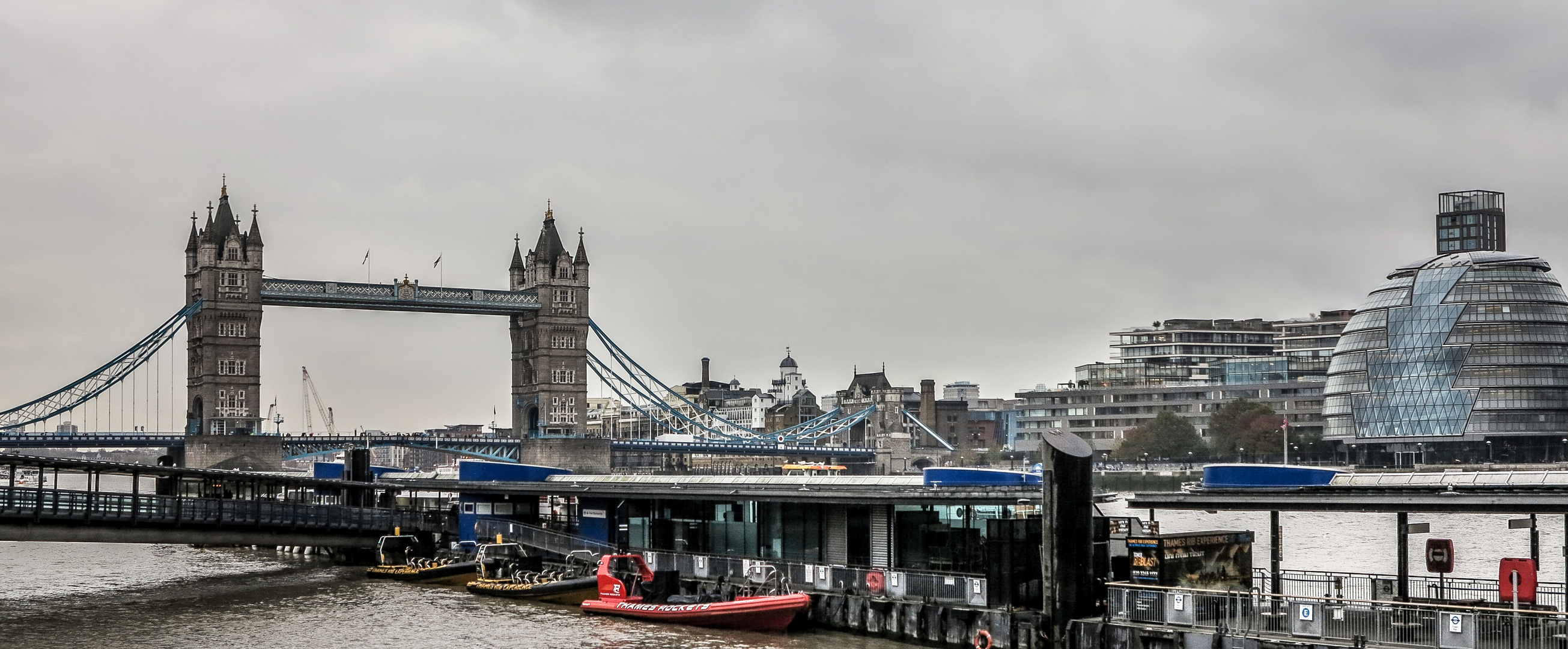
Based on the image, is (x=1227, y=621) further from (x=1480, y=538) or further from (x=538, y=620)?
(x=1480, y=538)

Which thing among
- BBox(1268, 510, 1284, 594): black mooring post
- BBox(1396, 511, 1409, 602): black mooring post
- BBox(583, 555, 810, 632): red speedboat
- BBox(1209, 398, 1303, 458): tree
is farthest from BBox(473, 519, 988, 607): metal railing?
BBox(1209, 398, 1303, 458): tree

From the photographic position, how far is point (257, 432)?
493 feet

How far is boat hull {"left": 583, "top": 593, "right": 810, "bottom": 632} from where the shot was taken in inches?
1731

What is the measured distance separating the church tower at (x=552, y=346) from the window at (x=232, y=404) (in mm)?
28003

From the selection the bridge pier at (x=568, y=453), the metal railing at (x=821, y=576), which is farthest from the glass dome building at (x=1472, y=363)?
the metal railing at (x=821, y=576)

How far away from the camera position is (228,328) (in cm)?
15000

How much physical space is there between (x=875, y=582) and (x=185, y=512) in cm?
2723

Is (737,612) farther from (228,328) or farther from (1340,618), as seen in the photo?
(228,328)

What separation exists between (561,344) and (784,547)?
385ft

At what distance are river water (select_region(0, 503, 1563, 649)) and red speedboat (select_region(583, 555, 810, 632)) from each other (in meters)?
0.42

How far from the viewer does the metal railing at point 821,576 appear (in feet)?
135

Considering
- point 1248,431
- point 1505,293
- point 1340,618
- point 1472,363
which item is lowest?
point 1340,618

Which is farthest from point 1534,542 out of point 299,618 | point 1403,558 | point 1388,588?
point 299,618

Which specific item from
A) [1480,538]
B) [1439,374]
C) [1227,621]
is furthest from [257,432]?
[1227,621]
